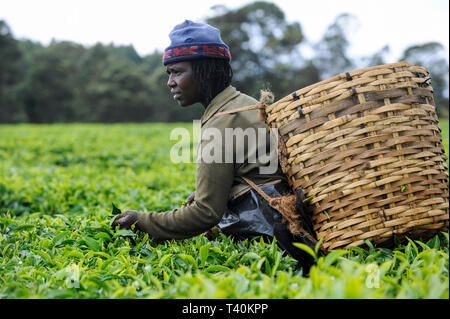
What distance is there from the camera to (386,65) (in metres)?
1.87

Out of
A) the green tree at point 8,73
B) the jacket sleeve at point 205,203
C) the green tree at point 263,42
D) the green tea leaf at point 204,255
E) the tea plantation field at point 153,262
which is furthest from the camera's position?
the green tree at point 8,73

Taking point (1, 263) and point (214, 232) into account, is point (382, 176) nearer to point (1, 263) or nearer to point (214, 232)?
point (214, 232)

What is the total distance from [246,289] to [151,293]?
373 mm

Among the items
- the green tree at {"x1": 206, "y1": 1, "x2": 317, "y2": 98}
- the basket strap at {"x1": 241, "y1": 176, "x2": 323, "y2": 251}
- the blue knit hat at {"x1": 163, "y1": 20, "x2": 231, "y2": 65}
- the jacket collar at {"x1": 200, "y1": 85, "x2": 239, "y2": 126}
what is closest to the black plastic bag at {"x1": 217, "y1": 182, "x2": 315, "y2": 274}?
the basket strap at {"x1": 241, "y1": 176, "x2": 323, "y2": 251}

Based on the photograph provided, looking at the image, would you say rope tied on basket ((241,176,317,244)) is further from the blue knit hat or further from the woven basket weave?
the blue knit hat

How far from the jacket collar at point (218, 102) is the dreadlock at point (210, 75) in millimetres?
60

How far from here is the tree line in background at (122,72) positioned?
2302cm

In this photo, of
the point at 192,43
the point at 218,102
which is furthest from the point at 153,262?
the point at 192,43

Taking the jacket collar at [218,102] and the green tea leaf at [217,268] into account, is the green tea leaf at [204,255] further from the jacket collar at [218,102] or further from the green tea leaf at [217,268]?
the jacket collar at [218,102]

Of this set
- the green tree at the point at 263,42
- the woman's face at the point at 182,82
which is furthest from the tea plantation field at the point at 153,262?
the green tree at the point at 263,42

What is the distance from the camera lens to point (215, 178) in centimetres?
215

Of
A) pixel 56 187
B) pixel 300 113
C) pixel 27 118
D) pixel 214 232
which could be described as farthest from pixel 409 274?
pixel 27 118

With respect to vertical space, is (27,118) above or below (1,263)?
above

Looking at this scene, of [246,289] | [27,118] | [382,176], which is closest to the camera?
[246,289]
